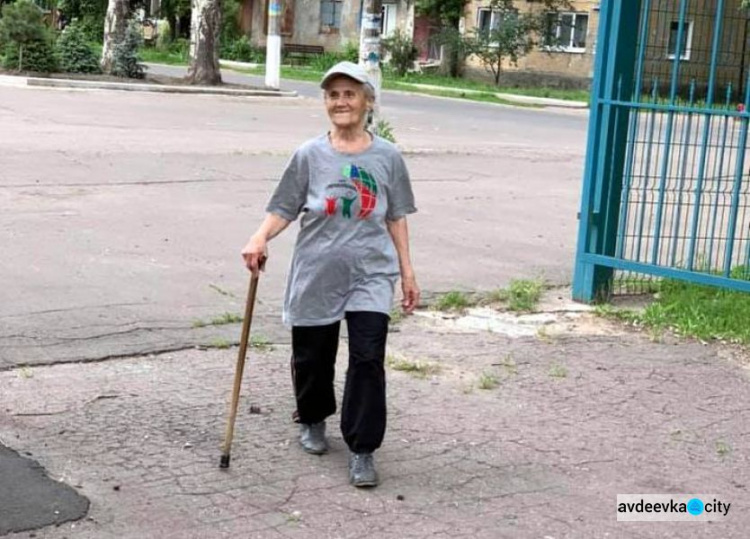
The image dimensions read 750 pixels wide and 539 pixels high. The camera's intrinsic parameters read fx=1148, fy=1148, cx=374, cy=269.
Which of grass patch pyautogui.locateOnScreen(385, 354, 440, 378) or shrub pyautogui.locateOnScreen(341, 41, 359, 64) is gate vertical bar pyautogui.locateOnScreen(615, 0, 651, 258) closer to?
grass patch pyautogui.locateOnScreen(385, 354, 440, 378)

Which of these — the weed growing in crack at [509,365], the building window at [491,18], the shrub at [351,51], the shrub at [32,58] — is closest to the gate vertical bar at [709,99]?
the weed growing in crack at [509,365]

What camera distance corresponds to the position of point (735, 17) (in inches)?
290

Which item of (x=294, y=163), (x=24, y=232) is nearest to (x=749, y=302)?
(x=294, y=163)

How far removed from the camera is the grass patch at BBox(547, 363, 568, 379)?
6211 mm

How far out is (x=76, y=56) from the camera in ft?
90.8

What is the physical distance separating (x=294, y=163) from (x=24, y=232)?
5015 millimetres

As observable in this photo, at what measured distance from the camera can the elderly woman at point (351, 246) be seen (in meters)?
4.55

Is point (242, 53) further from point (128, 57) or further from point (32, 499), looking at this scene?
point (32, 499)

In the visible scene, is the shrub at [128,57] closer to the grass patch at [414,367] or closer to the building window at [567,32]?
the building window at [567,32]

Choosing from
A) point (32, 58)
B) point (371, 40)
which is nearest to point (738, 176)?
point (371, 40)

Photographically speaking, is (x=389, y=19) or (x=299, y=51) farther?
(x=299, y=51)

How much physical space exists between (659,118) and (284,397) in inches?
135

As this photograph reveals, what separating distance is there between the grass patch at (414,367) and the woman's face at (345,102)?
1.95 m

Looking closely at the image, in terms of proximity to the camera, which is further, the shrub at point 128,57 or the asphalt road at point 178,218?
the shrub at point 128,57
